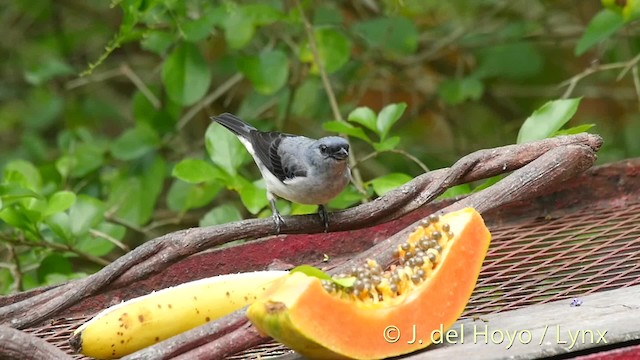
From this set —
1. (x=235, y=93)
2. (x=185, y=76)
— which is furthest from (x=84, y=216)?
(x=235, y=93)

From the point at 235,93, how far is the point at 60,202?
8.32 ft

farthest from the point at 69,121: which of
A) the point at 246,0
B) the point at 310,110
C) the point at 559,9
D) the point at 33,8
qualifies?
the point at 559,9

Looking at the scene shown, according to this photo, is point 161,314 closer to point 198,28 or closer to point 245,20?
point 198,28

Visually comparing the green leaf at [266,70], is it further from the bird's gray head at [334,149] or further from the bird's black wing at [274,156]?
the bird's gray head at [334,149]

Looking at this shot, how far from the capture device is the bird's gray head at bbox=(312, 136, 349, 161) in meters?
3.48

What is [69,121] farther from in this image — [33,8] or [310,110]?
[310,110]

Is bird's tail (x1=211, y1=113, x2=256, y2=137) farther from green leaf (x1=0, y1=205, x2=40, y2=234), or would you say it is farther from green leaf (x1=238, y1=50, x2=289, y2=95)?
green leaf (x1=0, y1=205, x2=40, y2=234)

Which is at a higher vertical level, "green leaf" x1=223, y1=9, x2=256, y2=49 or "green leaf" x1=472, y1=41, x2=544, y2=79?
"green leaf" x1=223, y1=9, x2=256, y2=49

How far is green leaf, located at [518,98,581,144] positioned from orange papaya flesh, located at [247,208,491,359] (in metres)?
1.08

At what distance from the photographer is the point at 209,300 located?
230cm

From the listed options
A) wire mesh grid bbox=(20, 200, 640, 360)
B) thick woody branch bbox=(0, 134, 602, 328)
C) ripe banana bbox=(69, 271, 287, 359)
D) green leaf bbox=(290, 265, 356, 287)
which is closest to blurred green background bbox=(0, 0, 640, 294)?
wire mesh grid bbox=(20, 200, 640, 360)

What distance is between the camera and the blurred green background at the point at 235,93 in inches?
152

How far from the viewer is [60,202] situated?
11.5 ft

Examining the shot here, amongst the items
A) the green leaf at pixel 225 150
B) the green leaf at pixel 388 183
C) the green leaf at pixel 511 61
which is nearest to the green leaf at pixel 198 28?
the green leaf at pixel 225 150
